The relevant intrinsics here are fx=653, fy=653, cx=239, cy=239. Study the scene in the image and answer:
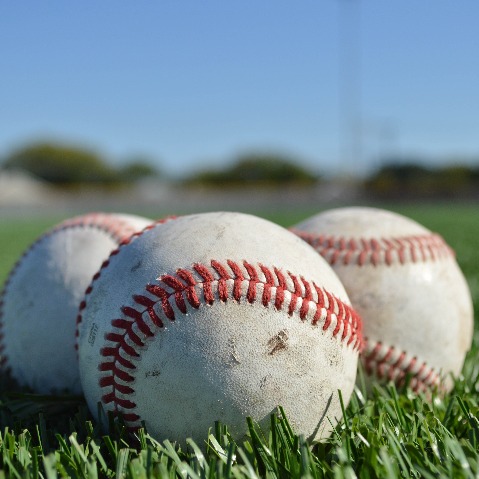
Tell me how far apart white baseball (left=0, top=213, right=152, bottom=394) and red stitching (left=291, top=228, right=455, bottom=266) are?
2.87 feet

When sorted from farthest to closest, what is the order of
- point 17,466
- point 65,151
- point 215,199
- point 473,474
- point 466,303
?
point 65,151 < point 215,199 < point 466,303 < point 17,466 < point 473,474

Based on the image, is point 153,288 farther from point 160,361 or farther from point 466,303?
point 466,303

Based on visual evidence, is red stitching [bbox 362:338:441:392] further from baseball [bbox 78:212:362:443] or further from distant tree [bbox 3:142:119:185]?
distant tree [bbox 3:142:119:185]

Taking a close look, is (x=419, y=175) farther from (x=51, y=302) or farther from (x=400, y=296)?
(x=51, y=302)

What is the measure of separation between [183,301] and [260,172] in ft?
240

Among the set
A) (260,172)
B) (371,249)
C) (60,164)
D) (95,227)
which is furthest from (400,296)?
(60,164)

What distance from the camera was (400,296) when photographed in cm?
273

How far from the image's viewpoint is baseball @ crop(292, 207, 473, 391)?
8.79 feet

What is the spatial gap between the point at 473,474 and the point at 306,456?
0.46m

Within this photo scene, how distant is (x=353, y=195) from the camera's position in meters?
40.6

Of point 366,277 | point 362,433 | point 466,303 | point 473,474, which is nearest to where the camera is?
point 473,474

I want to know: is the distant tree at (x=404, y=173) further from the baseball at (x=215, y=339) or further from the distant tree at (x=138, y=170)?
the baseball at (x=215, y=339)

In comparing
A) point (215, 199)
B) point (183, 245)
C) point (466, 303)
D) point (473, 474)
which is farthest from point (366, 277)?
point (215, 199)

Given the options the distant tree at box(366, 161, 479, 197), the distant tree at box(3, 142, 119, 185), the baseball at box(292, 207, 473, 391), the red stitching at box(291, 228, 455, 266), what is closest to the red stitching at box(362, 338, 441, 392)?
the baseball at box(292, 207, 473, 391)
